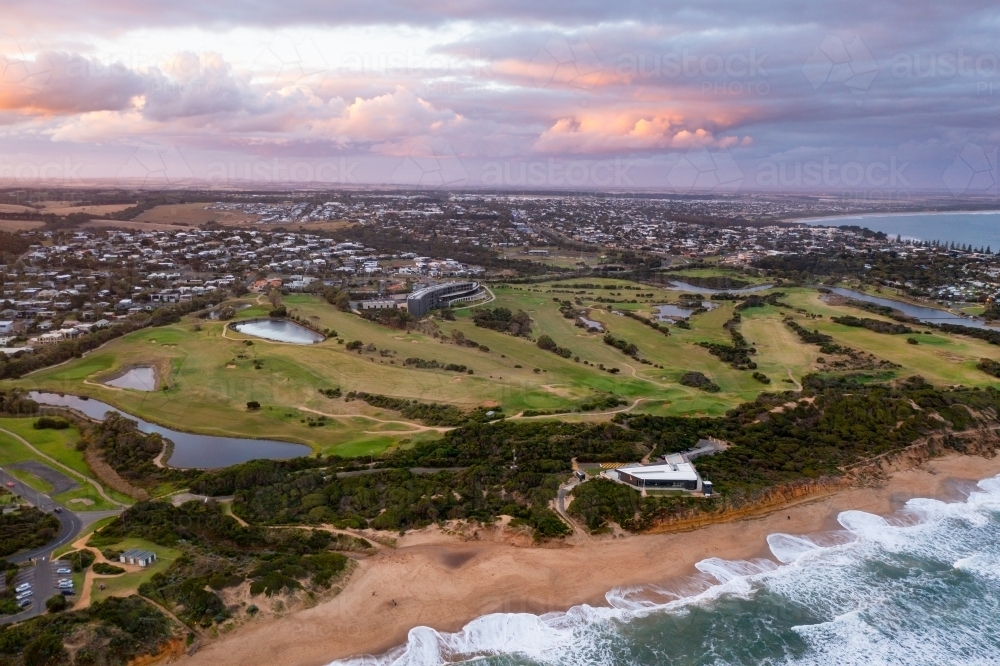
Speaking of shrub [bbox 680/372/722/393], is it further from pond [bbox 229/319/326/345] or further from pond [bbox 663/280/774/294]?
pond [bbox 663/280/774/294]

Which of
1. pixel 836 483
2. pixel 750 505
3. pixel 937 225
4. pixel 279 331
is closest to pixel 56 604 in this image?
pixel 750 505

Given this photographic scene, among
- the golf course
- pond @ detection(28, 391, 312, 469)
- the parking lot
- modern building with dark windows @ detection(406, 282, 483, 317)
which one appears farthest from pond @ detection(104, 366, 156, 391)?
modern building with dark windows @ detection(406, 282, 483, 317)

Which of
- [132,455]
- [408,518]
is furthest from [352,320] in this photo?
[408,518]

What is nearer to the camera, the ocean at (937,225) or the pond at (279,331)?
the pond at (279,331)

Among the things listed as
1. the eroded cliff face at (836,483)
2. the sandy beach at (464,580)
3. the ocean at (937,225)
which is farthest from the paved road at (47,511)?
the ocean at (937,225)

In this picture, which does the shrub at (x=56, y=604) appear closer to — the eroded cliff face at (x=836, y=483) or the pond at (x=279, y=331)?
the eroded cliff face at (x=836, y=483)

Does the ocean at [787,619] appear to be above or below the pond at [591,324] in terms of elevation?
below
